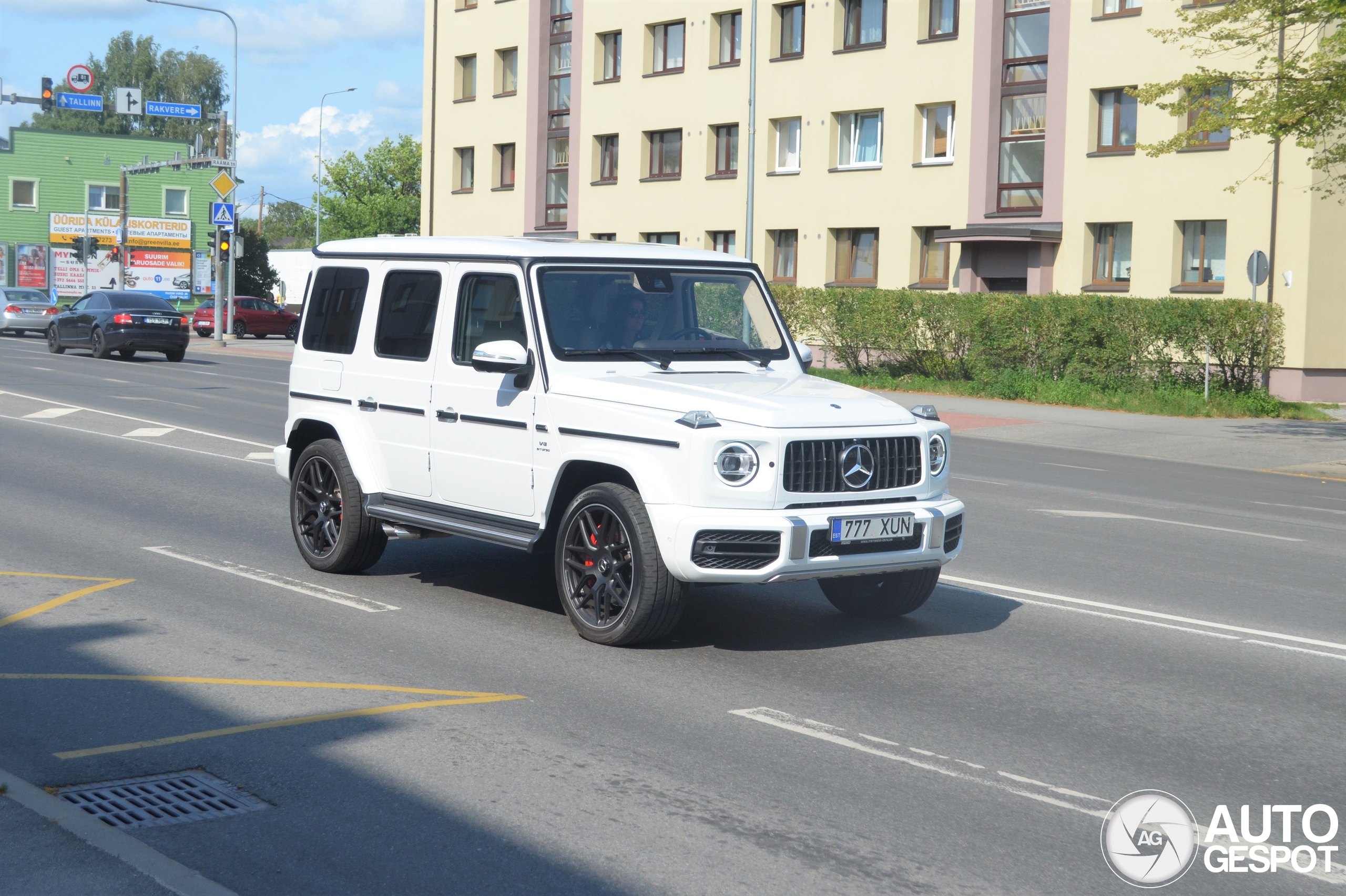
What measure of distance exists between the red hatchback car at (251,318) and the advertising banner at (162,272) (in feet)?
71.8

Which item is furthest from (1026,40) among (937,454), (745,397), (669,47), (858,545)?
(858,545)

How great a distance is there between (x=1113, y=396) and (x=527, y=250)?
21.9 metres

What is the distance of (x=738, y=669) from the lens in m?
7.09

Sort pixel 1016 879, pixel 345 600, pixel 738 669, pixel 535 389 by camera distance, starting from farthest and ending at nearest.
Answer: pixel 345 600 → pixel 535 389 → pixel 738 669 → pixel 1016 879

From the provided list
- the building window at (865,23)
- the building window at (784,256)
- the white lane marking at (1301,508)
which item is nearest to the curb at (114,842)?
the white lane marking at (1301,508)

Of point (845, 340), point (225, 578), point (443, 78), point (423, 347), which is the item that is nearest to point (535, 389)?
point (423, 347)

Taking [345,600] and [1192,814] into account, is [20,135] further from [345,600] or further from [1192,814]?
[1192,814]

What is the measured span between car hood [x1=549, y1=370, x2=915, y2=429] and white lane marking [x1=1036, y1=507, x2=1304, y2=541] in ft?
19.3

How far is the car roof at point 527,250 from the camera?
8.34 m

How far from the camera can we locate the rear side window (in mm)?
9219

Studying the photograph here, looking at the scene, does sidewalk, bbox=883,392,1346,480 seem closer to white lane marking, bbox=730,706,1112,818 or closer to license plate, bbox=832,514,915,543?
license plate, bbox=832,514,915,543

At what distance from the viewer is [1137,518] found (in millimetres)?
13391

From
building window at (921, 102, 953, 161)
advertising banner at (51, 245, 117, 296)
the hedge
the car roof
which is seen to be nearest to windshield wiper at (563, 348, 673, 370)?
the car roof

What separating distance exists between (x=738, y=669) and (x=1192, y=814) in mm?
Result: 2446
